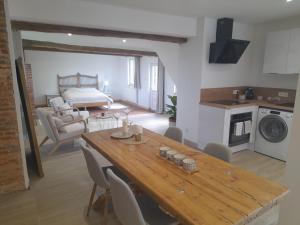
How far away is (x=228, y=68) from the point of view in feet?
14.2

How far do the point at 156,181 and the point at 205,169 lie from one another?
0.44 m

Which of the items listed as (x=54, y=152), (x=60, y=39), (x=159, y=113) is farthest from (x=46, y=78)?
(x=54, y=152)

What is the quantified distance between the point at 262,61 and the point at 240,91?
2.41 ft

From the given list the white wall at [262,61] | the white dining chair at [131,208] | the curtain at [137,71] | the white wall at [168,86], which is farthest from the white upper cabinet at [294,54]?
the curtain at [137,71]

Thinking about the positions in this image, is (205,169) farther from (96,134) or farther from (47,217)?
(47,217)

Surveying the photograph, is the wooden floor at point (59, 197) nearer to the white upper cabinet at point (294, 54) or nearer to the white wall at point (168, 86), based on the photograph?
the white upper cabinet at point (294, 54)

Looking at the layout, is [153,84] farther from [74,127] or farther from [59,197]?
[59,197]

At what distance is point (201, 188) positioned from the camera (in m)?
1.42

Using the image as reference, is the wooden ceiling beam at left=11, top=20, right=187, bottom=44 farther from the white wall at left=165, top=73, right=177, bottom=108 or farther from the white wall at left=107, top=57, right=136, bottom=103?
the white wall at left=107, top=57, right=136, bottom=103

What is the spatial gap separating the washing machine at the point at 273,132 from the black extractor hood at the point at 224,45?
1.16 metres

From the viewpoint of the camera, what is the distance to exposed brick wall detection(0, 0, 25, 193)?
2.30 metres

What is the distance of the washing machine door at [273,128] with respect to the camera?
3553 millimetres

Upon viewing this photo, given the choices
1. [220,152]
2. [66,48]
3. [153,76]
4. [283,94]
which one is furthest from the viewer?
[153,76]

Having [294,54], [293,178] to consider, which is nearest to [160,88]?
[294,54]
